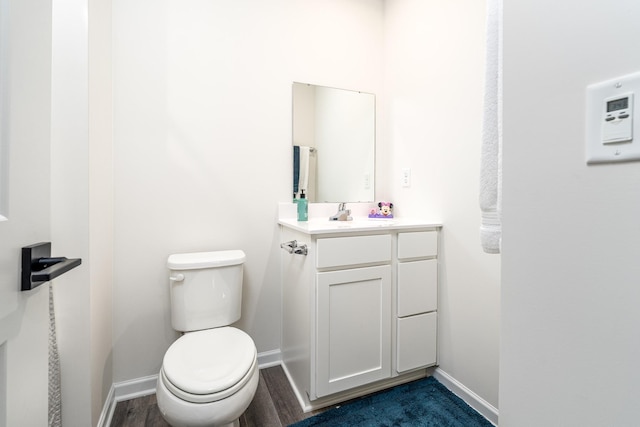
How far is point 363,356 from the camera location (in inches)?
60.2

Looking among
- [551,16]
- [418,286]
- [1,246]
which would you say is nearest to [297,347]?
[418,286]

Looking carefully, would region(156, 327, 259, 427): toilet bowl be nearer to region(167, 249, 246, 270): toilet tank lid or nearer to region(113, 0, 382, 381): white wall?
region(167, 249, 246, 270): toilet tank lid

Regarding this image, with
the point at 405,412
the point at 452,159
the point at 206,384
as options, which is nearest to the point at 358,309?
the point at 405,412

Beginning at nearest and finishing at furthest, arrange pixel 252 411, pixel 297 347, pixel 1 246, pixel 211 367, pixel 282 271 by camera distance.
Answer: pixel 1 246, pixel 211 367, pixel 252 411, pixel 297 347, pixel 282 271

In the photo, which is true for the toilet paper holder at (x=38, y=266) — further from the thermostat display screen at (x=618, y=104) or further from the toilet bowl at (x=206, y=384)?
the thermostat display screen at (x=618, y=104)

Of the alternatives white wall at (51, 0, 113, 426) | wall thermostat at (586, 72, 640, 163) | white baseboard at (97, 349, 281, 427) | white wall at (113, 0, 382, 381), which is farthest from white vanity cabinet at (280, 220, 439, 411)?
wall thermostat at (586, 72, 640, 163)

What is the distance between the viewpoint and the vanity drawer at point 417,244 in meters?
1.61

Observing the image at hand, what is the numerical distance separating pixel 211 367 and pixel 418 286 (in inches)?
44.0

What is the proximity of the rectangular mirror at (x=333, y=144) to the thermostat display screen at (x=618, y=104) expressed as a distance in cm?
163

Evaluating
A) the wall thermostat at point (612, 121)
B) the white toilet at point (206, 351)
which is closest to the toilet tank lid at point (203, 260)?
the white toilet at point (206, 351)

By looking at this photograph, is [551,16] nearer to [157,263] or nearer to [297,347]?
[297,347]

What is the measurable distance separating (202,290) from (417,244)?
118 centimetres

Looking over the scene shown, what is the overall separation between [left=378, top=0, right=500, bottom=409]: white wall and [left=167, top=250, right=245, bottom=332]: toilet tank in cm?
119

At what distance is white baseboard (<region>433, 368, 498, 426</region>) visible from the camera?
4.64 ft
